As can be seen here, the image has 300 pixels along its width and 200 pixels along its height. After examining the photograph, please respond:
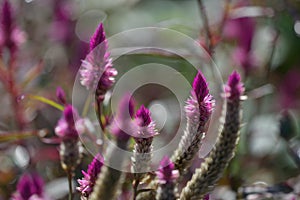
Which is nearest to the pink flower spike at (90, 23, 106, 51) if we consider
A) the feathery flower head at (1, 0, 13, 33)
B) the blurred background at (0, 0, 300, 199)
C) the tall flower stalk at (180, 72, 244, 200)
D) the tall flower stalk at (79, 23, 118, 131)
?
the tall flower stalk at (79, 23, 118, 131)

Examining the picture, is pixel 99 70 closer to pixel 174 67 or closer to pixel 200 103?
pixel 200 103

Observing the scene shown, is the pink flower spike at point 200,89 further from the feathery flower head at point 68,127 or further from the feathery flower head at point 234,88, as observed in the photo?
the feathery flower head at point 68,127

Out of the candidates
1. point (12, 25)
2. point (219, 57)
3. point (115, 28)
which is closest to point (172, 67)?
point (219, 57)

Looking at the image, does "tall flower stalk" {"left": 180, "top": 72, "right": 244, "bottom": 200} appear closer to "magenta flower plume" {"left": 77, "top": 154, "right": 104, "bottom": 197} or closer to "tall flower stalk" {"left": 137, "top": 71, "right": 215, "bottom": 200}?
"tall flower stalk" {"left": 137, "top": 71, "right": 215, "bottom": 200}

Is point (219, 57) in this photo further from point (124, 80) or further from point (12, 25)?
point (12, 25)

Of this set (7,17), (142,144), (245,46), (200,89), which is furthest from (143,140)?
(245,46)

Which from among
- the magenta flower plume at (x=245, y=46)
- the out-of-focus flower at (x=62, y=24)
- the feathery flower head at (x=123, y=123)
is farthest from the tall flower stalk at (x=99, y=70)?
the out-of-focus flower at (x=62, y=24)
